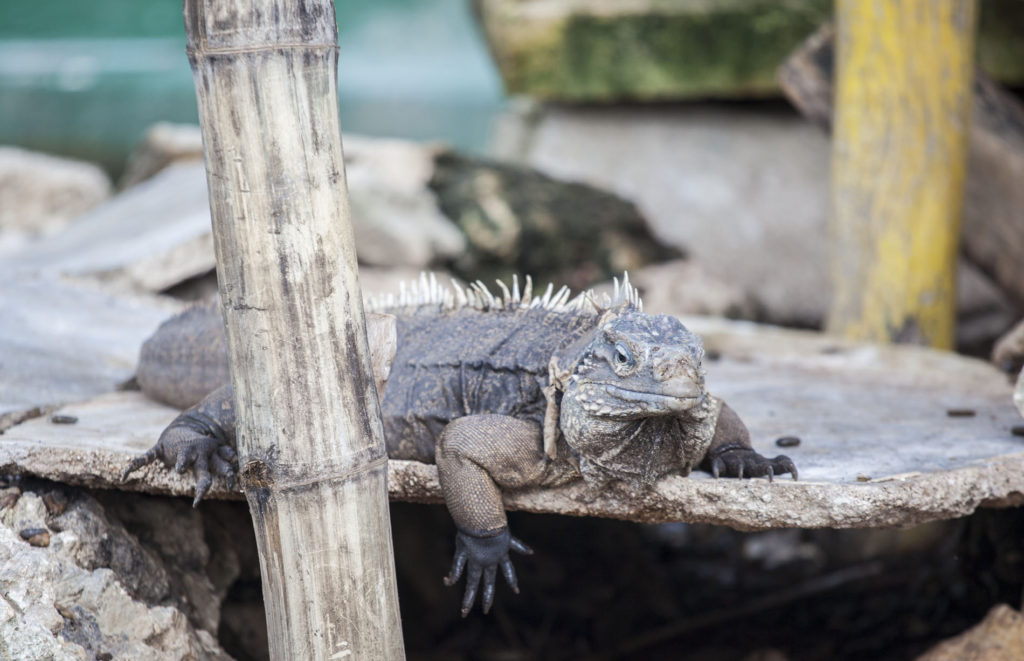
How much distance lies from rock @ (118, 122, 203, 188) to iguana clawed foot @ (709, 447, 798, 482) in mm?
6595

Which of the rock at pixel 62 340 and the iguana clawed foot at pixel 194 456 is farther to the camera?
the rock at pixel 62 340

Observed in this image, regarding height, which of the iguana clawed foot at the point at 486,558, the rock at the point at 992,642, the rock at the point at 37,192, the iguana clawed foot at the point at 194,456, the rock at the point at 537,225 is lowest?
the rock at the point at 992,642

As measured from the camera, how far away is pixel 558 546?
5.43m

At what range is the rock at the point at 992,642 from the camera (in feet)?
10.9

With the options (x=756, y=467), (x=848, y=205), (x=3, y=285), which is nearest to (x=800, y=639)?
(x=756, y=467)

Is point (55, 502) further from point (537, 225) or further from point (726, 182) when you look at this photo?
point (726, 182)

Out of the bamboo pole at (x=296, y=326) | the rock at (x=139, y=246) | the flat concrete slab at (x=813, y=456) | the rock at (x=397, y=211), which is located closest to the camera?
the bamboo pole at (x=296, y=326)

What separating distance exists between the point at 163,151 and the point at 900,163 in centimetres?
632

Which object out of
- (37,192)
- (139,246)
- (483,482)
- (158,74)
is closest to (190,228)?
(139,246)

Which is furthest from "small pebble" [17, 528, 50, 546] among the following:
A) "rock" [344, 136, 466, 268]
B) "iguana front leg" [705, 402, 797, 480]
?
"rock" [344, 136, 466, 268]

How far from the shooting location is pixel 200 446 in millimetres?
3045

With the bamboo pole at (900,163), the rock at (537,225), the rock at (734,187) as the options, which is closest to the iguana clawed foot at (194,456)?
the bamboo pole at (900,163)

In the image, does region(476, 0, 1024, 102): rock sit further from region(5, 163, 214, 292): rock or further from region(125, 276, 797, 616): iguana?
region(125, 276, 797, 616): iguana

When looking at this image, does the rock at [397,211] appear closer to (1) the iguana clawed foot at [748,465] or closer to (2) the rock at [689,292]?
(2) the rock at [689,292]
